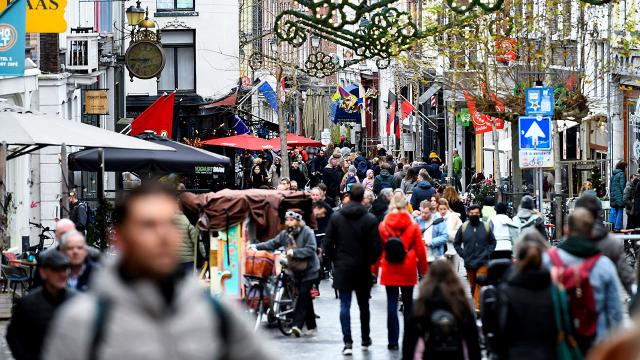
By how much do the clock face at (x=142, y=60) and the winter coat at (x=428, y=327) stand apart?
95.2 feet

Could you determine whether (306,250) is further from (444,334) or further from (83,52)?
(83,52)

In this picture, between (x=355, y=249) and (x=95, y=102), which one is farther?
(x=95, y=102)

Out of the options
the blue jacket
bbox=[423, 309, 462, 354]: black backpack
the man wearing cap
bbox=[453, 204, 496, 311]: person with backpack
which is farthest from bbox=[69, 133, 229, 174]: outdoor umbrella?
the man wearing cap

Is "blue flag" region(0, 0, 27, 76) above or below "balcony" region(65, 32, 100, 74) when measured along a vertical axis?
below

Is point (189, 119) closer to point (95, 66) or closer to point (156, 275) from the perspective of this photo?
point (95, 66)

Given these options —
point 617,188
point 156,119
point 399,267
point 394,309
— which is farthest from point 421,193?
point 394,309

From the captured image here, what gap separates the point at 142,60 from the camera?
39.0m

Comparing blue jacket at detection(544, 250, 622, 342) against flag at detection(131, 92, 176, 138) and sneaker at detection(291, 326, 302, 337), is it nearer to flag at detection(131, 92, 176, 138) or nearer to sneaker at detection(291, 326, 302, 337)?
sneaker at detection(291, 326, 302, 337)

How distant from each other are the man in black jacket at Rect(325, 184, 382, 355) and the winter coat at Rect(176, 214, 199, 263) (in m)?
2.32

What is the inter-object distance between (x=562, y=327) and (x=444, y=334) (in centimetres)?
105

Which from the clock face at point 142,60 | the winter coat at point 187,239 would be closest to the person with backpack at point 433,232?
the winter coat at point 187,239

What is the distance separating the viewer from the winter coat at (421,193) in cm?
2655

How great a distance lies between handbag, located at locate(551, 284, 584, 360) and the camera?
9.44 metres

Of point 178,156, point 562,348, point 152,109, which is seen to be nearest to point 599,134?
point 152,109
